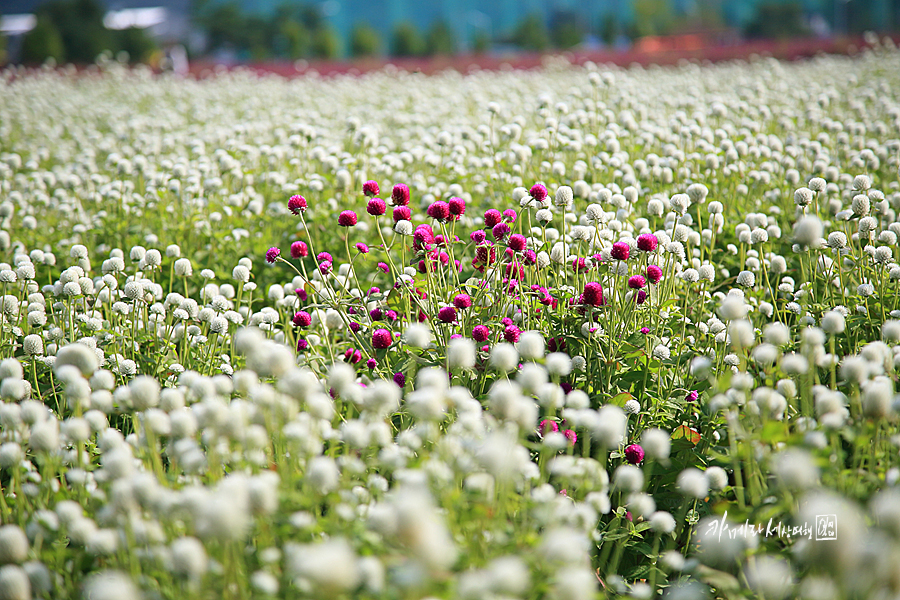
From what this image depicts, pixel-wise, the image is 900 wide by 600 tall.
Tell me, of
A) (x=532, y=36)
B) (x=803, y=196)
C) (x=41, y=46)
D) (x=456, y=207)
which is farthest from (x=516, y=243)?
(x=532, y=36)

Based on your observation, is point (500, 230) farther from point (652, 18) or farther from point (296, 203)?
point (652, 18)

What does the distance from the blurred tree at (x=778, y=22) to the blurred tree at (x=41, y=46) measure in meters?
37.9

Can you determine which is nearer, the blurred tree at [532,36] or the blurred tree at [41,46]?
the blurred tree at [41,46]

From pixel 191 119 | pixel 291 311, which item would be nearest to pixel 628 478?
pixel 291 311

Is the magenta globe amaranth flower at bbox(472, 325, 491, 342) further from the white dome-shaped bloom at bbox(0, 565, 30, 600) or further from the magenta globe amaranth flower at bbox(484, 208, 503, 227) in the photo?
the white dome-shaped bloom at bbox(0, 565, 30, 600)

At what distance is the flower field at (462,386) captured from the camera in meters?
1.49

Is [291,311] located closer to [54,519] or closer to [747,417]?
[54,519]

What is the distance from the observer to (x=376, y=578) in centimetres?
131

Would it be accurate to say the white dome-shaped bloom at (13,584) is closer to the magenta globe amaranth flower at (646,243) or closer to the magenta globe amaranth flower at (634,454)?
the magenta globe amaranth flower at (634,454)

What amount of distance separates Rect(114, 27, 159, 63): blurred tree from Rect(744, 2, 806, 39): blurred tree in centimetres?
3471

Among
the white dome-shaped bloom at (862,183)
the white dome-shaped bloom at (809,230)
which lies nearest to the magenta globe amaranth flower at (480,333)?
the white dome-shaped bloom at (809,230)

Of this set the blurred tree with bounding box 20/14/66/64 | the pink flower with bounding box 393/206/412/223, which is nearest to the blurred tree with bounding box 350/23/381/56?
the blurred tree with bounding box 20/14/66/64

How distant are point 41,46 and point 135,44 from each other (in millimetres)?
3367

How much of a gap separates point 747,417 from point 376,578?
1316 mm
